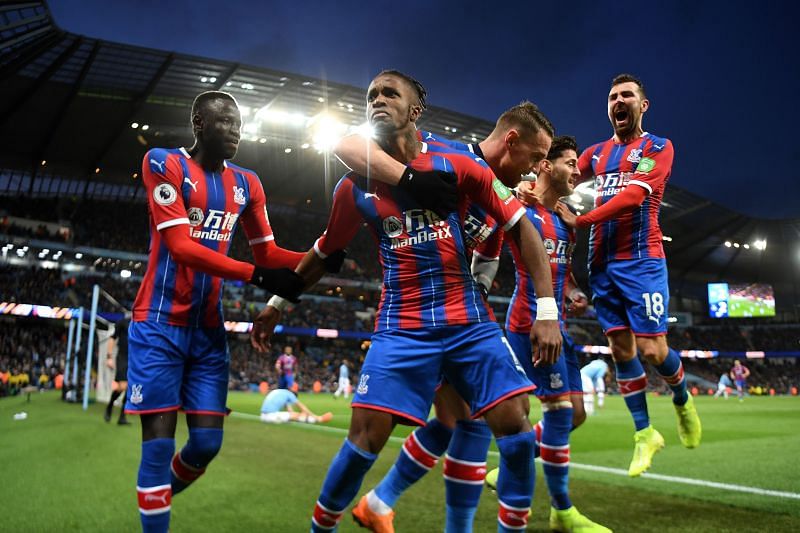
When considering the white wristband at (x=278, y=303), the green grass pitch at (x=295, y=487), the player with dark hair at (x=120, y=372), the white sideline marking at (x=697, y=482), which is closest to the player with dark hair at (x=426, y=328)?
the white wristband at (x=278, y=303)

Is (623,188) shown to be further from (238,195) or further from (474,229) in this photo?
(238,195)

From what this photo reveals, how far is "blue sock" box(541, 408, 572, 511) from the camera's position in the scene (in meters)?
4.31

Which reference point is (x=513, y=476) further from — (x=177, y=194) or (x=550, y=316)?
(x=177, y=194)

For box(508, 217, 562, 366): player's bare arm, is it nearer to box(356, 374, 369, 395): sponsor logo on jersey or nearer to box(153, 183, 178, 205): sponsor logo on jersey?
box(356, 374, 369, 395): sponsor logo on jersey

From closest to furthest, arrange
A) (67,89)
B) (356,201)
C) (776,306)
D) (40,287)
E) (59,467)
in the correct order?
(356,201) < (59,467) < (67,89) < (40,287) < (776,306)

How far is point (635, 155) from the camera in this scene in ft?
16.4

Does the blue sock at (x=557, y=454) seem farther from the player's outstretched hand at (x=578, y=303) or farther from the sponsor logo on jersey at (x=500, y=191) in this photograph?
the sponsor logo on jersey at (x=500, y=191)

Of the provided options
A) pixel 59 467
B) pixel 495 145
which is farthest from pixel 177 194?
pixel 59 467

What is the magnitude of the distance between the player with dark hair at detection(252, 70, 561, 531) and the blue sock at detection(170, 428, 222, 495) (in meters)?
0.90

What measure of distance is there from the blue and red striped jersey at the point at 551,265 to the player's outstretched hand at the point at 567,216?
0.42 feet

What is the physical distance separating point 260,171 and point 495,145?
40.9m

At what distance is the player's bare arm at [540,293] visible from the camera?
9.58ft

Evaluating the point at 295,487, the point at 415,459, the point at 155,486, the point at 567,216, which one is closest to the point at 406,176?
the point at 415,459

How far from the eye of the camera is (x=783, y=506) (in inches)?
195
